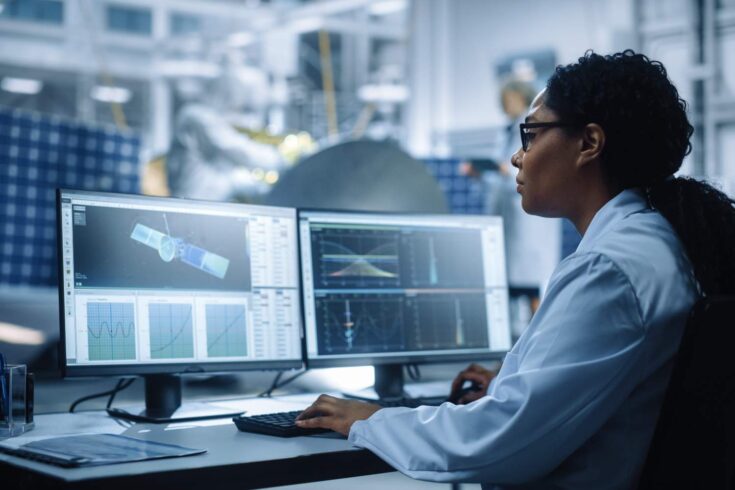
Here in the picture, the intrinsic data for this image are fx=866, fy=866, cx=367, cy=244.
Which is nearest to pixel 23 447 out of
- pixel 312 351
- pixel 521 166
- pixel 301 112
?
pixel 312 351

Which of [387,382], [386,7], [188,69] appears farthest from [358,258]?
[386,7]

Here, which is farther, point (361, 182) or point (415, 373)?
point (361, 182)

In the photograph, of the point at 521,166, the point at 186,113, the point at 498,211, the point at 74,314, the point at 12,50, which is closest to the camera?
the point at 521,166

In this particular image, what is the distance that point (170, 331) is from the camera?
5.04 feet

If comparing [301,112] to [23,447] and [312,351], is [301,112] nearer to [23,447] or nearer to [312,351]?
[312,351]

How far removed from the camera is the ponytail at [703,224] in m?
1.09

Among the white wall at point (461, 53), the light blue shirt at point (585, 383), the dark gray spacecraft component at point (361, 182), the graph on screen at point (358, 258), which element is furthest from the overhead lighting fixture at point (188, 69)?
the light blue shirt at point (585, 383)

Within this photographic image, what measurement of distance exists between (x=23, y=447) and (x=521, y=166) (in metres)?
0.81

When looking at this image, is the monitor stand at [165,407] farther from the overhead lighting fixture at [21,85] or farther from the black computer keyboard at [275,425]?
the overhead lighting fixture at [21,85]

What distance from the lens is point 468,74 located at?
19.0ft

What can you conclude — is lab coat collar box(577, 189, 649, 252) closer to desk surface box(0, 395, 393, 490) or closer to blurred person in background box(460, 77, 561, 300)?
desk surface box(0, 395, 393, 490)

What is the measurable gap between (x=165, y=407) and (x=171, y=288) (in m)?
0.21

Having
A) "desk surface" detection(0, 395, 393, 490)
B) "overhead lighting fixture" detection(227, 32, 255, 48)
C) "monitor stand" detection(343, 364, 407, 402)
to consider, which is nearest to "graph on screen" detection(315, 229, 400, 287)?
"monitor stand" detection(343, 364, 407, 402)

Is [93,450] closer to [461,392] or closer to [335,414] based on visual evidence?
[335,414]
